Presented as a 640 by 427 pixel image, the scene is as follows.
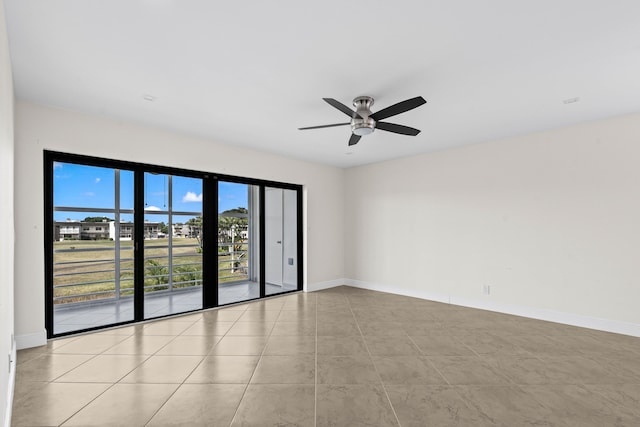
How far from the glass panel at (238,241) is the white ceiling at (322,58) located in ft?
7.53

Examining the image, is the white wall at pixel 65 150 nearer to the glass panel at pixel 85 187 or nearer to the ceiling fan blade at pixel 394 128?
the glass panel at pixel 85 187

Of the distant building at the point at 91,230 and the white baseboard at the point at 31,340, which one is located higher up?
the distant building at the point at 91,230

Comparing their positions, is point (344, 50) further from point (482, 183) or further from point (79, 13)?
point (482, 183)

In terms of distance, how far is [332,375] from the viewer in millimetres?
2537

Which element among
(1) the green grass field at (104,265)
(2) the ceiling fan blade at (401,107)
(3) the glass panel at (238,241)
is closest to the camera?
(2) the ceiling fan blade at (401,107)

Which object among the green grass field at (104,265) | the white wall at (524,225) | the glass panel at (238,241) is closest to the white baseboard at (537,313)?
the white wall at (524,225)

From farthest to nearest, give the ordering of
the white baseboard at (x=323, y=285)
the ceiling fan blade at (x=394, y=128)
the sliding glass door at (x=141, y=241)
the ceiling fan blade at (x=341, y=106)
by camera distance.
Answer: the white baseboard at (x=323, y=285) < the sliding glass door at (x=141, y=241) < the ceiling fan blade at (x=394, y=128) < the ceiling fan blade at (x=341, y=106)

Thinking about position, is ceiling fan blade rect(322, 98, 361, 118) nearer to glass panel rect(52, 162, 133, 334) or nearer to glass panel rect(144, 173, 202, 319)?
glass panel rect(144, 173, 202, 319)

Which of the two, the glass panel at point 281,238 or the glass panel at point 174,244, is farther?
the glass panel at point 281,238

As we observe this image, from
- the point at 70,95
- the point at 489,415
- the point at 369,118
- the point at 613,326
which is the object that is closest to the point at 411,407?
the point at 489,415

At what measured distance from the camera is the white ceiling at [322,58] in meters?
1.88

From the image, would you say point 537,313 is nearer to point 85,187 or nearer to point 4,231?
point 4,231

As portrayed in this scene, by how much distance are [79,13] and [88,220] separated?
3.20 meters

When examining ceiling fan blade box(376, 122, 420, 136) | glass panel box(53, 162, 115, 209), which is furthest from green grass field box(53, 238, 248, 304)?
ceiling fan blade box(376, 122, 420, 136)
